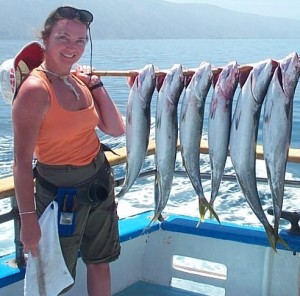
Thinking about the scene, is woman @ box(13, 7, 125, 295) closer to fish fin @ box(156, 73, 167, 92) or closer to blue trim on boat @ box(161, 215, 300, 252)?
fish fin @ box(156, 73, 167, 92)

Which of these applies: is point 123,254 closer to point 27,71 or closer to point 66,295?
point 66,295

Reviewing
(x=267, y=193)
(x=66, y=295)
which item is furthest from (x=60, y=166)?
(x=267, y=193)

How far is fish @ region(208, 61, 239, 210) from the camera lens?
2354 millimetres

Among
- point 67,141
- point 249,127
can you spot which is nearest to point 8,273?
point 67,141

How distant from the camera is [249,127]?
2.39 meters

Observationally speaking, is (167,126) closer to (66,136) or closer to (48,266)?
(66,136)

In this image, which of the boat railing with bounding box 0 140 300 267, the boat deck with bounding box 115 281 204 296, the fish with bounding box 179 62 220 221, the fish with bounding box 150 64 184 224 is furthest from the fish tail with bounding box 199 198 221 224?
the boat deck with bounding box 115 281 204 296

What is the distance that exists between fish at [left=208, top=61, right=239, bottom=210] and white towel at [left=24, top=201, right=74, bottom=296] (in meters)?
0.77

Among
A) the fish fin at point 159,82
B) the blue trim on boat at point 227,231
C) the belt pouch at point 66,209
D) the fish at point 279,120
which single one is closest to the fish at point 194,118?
the fish fin at point 159,82

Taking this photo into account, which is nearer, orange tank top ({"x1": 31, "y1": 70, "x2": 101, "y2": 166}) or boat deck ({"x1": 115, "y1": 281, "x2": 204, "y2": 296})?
orange tank top ({"x1": 31, "y1": 70, "x2": 101, "y2": 166})

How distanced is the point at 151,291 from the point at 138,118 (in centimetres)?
164

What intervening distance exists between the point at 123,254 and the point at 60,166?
4.11 feet

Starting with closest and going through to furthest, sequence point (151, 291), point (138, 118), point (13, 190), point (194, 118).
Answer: point (194, 118) < point (138, 118) < point (13, 190) < point (151, 291)

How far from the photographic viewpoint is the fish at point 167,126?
2.44 metres
